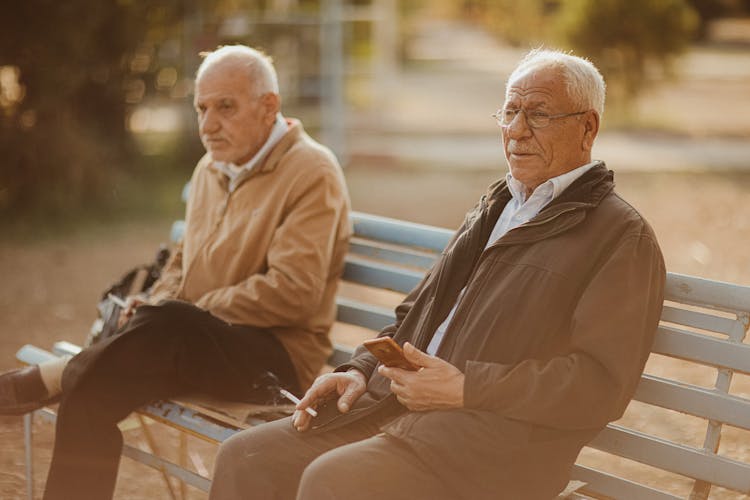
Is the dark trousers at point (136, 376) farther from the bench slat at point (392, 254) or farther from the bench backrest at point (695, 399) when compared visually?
the bench backrest at point (695, 399)

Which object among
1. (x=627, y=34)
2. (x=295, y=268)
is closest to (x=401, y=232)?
(x=295, y=268)

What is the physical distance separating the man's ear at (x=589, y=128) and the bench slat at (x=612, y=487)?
933 millimetres

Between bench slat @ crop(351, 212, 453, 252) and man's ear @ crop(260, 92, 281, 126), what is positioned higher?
man's ear @ crop(260, 92, 281, 126)

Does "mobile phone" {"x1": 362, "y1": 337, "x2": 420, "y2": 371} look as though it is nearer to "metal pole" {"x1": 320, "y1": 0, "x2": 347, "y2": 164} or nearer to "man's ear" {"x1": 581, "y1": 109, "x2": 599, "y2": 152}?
"man's ear" {"x1": 581, "y1": 109, "x2": 599, "y2": 152}

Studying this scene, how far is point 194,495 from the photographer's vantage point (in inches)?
174

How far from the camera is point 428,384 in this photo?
2.82m

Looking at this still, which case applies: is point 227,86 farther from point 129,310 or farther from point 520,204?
point 520,204

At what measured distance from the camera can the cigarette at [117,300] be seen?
4111mm

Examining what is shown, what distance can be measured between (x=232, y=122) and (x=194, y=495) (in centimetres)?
156

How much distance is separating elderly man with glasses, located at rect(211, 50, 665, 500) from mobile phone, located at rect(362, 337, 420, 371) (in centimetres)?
3

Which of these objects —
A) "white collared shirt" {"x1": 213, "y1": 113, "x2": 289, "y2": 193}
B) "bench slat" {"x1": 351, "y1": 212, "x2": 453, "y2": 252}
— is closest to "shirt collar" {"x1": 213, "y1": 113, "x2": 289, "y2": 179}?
"white collared shirt" {"x1": 213, "y1": 113, "x2": 289, "y2": 193}

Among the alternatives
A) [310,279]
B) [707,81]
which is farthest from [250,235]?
[707,81]

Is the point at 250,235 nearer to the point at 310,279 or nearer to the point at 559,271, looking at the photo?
the point at 310,279

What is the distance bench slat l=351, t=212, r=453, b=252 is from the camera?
386cm
